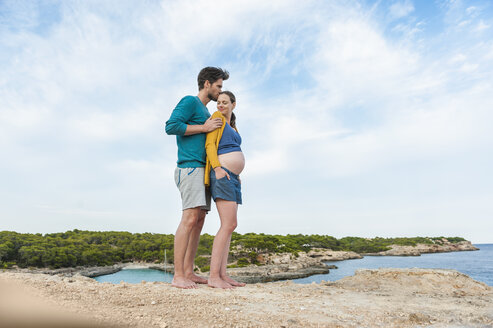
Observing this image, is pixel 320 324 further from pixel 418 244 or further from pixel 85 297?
pixel 418 244

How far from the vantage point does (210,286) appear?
4.38 metres

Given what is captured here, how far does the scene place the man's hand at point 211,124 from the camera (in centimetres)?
457

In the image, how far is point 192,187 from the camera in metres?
4.45

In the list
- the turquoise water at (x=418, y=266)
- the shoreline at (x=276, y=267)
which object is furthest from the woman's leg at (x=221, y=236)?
the turquoise water at (x=418, y=266)

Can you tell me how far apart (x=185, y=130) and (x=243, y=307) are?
8.23ft

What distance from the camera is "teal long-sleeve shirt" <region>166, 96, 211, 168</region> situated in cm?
457

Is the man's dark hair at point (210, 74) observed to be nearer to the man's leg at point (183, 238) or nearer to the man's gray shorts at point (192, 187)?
the man's gray shorts at point (192, 187)

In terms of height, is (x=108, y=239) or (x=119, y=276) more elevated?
(x=108, y=239)

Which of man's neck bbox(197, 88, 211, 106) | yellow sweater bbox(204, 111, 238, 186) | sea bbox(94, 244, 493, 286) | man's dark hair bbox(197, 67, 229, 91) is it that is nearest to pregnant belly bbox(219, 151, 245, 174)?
yellow sweater bbox(204, 111, 238, 186)

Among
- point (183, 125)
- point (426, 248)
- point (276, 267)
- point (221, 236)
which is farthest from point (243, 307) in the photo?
point (426, 248)

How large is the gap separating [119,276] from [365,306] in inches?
Result: 1632

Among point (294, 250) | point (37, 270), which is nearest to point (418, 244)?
point (294, 250)

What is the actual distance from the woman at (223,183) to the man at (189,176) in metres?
0.15

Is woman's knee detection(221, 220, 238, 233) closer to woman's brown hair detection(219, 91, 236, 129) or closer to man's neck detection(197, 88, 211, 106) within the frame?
woman's brown hair detection(219, 91, 236, 129)
